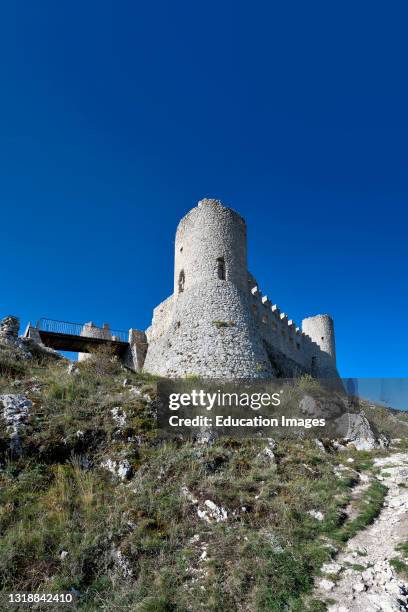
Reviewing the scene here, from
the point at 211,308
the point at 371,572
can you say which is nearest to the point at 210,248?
the point at 211,308

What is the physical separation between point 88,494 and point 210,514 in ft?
6.52

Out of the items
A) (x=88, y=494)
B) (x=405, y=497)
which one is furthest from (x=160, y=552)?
(x=405, y=497)

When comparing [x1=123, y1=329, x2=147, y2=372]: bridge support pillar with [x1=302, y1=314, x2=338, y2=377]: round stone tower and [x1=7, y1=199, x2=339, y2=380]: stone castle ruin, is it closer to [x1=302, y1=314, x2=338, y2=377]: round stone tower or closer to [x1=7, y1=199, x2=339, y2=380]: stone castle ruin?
[x1=7, y1=199, x2=339, y2=380]: stone castle ruin

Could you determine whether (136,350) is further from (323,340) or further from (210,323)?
(323,340)

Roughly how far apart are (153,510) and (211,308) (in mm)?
10934

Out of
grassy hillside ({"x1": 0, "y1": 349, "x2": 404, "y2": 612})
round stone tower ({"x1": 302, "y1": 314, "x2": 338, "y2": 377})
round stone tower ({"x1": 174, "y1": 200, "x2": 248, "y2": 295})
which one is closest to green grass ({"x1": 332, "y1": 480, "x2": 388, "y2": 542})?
grassy hillside ({"x1": 0, "y1": 349, "x2": 404, "y2": 612})

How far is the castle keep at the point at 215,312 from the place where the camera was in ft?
48.7

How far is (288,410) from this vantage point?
11.2 metres

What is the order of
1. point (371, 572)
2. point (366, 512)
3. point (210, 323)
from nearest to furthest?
point (371, 572)
point (366, 512)
point (210, 323)

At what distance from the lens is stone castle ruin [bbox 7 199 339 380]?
48.6 ft

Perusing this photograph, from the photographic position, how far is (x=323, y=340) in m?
34.1

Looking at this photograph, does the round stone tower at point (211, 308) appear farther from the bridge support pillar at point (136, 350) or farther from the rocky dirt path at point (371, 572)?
the rocky dirt path at point (371, 572)

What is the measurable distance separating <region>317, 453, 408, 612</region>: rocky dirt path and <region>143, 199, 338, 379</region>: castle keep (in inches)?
330

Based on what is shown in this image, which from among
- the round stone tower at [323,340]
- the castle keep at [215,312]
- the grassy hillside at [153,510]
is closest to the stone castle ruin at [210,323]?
the castle keep at [215,312]
